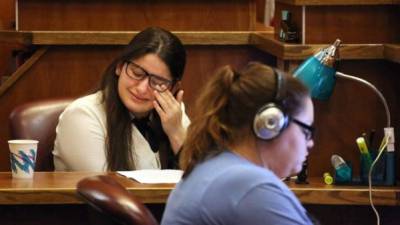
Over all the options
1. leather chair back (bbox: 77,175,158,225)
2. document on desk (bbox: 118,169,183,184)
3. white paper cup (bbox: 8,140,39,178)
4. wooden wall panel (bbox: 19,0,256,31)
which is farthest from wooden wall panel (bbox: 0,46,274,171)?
leather chair back (bbox: 77,175,158,225)

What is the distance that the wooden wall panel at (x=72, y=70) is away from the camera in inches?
149

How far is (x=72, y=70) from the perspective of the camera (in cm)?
380

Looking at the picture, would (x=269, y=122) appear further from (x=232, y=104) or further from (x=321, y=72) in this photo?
(x=321, y=72)

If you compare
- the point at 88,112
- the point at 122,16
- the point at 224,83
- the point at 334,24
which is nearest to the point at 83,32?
the point at 122,16

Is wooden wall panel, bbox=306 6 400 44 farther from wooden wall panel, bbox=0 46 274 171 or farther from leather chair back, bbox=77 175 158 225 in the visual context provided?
leather chair back, bbox=77 175 158 225

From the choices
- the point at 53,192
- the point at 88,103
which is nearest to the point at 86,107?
the point at 88,103

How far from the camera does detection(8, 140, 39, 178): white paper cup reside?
8.58 ft

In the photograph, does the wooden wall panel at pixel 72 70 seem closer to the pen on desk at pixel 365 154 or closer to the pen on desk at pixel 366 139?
the pen on desk at pixel 366 139

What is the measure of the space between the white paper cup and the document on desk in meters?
0.29

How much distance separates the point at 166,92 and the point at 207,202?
54.7 inches

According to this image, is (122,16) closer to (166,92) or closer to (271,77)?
(166,92)

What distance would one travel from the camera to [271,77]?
1698 mm

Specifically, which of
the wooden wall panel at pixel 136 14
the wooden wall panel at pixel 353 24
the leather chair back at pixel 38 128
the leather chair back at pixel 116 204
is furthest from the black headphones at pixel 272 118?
the wooden wall panel at pixel 136 14

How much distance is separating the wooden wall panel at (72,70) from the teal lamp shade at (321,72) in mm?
1074
